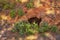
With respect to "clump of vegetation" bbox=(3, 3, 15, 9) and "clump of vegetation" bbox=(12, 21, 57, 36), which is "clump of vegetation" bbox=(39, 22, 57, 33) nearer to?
"clump of vegetation" bbox=(12, 21, 57, 36)

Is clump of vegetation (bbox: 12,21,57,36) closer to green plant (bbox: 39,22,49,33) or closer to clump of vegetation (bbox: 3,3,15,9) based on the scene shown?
green plant (bbox: 39,22,49,33)

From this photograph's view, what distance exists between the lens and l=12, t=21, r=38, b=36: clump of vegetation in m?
4.99

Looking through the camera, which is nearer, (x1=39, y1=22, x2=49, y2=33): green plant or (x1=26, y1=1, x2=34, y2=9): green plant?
(x1=39, y1=22, x2=49, y2=33): green plant

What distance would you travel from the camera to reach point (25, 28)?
5.02 m

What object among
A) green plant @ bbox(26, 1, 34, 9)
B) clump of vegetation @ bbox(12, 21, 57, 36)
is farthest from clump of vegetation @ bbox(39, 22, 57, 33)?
green plant @ bbox(26, 1, 34, 9)

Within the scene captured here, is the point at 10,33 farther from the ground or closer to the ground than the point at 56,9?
closer to the ground

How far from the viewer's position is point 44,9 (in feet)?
18.0

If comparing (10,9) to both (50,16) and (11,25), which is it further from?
(50,16)

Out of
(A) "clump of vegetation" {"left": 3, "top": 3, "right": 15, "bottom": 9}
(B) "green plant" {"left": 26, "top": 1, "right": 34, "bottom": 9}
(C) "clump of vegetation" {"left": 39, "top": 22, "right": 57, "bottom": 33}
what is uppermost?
(A) "clump of vegetation" {"left": 3, "top": 3, "right": 15, "bottom": 9}

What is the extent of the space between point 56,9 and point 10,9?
1.17 meters

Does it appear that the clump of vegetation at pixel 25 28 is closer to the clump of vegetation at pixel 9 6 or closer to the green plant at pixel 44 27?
the green plant at pixel 44 27

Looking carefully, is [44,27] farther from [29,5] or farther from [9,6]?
[9,6]

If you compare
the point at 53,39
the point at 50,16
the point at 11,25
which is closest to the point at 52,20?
the point at 50,16

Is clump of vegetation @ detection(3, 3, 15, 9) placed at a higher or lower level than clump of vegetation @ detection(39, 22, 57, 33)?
higher
